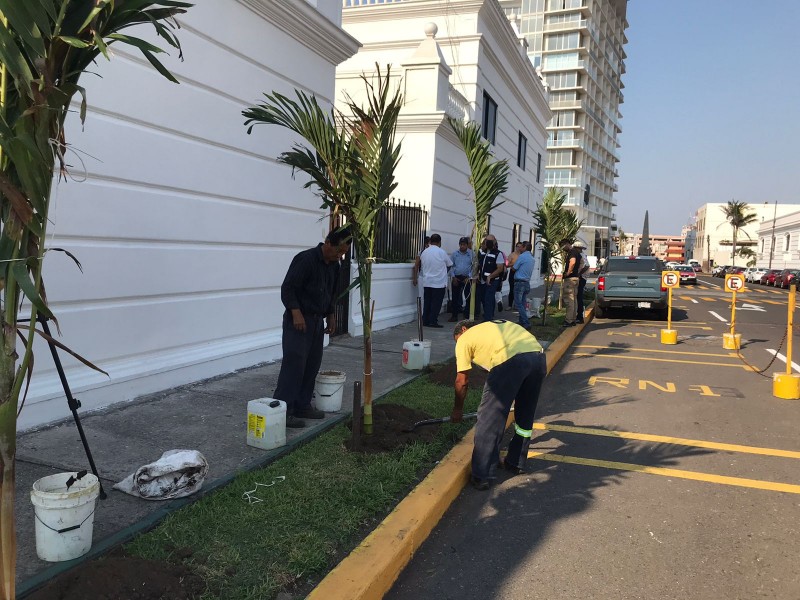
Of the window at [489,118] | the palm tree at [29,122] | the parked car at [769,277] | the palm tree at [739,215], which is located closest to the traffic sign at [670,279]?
the window at [489,118]

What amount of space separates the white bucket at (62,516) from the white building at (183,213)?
206 centimetres

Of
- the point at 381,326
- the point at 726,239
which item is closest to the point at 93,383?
the point at 381,326

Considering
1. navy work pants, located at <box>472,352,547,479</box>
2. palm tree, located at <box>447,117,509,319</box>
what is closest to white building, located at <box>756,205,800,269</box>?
palm tree, located at <box>447,117,509,319</box>

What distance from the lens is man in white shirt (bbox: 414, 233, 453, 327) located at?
11492 millimetres

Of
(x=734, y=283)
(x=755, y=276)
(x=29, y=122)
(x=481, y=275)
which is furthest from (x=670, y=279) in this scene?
(x=755, y=276)

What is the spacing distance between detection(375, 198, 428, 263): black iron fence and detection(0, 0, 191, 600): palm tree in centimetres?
907

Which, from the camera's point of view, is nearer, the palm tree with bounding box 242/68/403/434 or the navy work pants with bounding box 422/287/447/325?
the palm tree with bounding box 242/68/403/434

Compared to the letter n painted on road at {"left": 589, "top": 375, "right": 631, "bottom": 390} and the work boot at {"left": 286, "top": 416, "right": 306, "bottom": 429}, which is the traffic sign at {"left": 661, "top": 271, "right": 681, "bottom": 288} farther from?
the work boot at {"left": 286, "top": 416, "right": 306, "bottom": 429}

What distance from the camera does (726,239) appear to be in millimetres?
100000

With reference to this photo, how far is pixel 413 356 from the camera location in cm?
748

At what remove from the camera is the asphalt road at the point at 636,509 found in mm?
3207

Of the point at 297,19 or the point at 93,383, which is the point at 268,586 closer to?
the point at 93,383

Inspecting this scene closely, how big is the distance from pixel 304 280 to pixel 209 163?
2.35 meters

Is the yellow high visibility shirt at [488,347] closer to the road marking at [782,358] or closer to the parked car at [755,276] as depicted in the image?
the road marking at [782,358]
